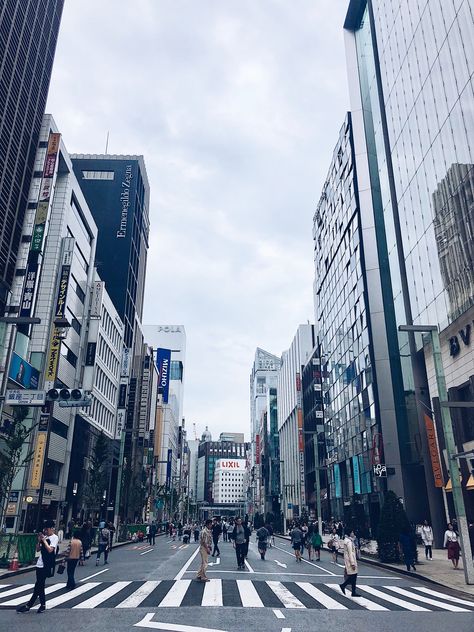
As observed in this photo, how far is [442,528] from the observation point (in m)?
37.0

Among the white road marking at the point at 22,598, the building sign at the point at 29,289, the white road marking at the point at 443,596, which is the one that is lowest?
the white road marking at the point at 443,596

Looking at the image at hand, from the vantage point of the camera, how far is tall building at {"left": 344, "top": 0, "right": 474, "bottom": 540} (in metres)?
31.7

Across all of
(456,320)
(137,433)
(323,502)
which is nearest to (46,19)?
(456,320)

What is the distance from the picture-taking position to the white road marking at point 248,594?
12.9m

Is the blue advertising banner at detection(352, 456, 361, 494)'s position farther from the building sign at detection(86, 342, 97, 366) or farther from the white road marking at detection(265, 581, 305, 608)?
the white road marking at detection(265, 581, 305, 608)

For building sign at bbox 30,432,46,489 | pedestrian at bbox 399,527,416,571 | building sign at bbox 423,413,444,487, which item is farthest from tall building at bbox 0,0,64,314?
building sign at bbox 423,413,444,487

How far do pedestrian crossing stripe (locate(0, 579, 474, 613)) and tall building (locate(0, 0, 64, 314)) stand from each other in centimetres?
2574

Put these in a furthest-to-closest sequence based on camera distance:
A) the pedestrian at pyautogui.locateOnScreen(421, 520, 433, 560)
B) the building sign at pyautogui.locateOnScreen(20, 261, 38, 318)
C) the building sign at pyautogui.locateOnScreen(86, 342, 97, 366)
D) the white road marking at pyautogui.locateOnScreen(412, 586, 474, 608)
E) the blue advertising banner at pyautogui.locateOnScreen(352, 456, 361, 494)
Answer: the building sign at pyautogui.locateOnScreen(86, 342, 97, 366)
the blue advertising banner at pyautogui.locateOnScreen(352, 456, 361, 494)
the building sign at pyautogui.locateOnScreen(20, 261, 38, 318)
the pedestrian at pyautogui.locateOnScreen(421, 520, 433, 560)
the white road marking at pyautogui.locateOnScreen(412, 586, 474, 608)

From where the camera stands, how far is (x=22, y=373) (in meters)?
40.0

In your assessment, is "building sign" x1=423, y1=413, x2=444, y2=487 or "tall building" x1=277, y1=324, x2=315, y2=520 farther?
"tall building" x1=277, y1=324, x2=315, y2=520

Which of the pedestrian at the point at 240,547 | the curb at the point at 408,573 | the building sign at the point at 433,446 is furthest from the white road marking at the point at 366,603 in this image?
the building sign at the point at 433,446

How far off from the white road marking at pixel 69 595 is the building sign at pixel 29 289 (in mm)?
24371

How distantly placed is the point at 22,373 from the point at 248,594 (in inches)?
1200

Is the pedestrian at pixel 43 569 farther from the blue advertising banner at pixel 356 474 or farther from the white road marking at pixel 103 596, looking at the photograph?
the blue advertising banner at pixel 356 474
